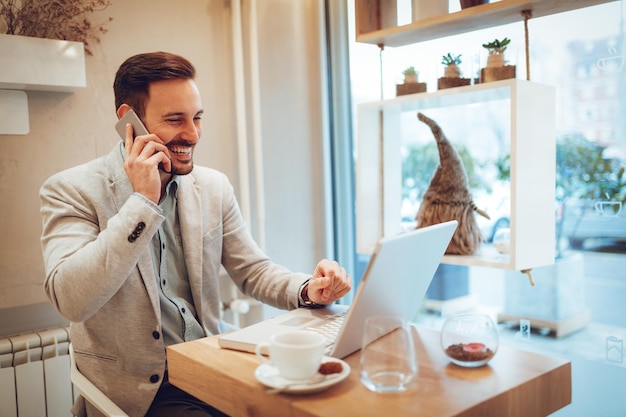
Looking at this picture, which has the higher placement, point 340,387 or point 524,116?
point 524,116

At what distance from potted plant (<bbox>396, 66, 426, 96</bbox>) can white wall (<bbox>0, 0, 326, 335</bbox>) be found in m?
0.86

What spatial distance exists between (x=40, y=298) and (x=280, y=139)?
130 centimetres

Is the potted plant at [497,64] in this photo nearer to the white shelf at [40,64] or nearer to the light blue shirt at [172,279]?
the light blue shirt at [172,279]

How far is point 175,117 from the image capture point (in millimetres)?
1744

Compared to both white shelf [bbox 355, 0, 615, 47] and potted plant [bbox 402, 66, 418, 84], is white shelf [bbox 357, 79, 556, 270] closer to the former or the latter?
potted plant [bbox 402, 66, 418, 84]

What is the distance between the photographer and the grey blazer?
55.7 inches

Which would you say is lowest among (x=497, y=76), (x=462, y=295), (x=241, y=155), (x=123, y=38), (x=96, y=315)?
(x=462, y=295)

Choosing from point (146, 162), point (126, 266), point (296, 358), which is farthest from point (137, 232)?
point (296, 358)

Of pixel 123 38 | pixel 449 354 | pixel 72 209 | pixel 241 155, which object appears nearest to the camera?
pixel 449 354

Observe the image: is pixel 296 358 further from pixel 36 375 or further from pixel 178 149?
pixel 36 375

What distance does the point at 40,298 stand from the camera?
2193mm

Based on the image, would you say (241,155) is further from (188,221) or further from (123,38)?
(188,221)

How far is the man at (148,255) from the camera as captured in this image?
4.69ft

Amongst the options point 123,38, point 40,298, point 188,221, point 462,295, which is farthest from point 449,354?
point 123,38
